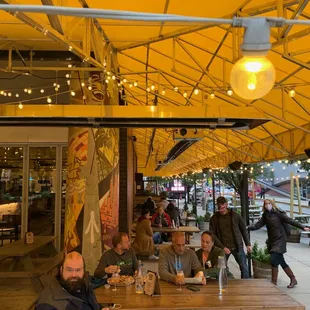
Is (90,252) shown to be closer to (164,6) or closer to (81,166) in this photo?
(81,166)

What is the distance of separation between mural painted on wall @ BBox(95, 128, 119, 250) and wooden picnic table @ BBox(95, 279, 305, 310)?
264cm

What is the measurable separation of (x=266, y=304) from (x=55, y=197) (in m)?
6.98

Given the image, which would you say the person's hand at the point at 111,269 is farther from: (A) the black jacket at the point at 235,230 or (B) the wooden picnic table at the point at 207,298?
(A) the black jacket at the point at 235,230

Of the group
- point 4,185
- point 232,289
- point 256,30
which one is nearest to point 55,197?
point 4,185

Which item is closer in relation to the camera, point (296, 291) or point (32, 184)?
point (296, 291)

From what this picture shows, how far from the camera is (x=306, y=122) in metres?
6.85

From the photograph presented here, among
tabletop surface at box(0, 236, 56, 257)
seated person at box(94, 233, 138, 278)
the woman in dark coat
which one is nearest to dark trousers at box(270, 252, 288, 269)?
the woman in dark coat

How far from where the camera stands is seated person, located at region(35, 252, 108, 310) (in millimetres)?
2705

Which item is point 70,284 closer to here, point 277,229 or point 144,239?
point 277,229

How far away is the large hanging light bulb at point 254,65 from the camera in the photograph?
147 centimetres

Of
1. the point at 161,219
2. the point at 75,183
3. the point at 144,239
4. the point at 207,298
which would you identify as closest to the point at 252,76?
the point at 207,298

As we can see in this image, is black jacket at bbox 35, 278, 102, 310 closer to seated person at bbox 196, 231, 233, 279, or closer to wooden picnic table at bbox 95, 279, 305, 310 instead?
wooden picnic table at bbox 95, 279, 305, 310

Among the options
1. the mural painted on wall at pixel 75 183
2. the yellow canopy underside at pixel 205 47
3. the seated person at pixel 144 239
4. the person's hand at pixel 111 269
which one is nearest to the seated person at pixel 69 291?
the person's hand at pixel 111 269

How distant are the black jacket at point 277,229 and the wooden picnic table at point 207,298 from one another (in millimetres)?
3162
